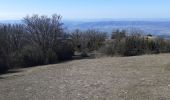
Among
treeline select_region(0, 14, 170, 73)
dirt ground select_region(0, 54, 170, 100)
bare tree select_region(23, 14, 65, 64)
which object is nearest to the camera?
dirt ground select_region(0, 54, 170, 100)

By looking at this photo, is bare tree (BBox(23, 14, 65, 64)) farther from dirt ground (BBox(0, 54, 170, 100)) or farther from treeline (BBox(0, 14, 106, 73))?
dirt ground (BBox(0, 54, 170, 100))

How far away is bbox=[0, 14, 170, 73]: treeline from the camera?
42.1 m

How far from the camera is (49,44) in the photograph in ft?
163

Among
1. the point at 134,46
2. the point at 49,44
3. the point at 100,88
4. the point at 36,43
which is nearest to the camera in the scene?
the point at 100,88

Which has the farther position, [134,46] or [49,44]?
[49,44]

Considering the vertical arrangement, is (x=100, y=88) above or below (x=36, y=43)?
above

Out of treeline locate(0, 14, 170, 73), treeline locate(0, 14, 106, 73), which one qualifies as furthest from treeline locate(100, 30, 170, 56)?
treeline locate(0, 14, 106, 73)

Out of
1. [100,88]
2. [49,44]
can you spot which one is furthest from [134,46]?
[100,88]

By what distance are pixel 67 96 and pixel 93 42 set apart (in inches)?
1848

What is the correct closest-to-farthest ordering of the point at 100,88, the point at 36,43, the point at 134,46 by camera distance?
the point at 100,88, the point at 134,46, the point at 36,43

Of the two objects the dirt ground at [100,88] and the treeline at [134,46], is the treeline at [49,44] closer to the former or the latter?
the treeline at [134,46]

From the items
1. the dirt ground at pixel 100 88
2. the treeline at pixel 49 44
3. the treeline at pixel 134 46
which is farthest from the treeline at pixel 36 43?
the dirt ground at pixel 100 88

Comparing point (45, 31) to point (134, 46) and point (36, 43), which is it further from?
point (134, 46)

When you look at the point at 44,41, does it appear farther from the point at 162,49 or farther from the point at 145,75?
the point at 145,75
